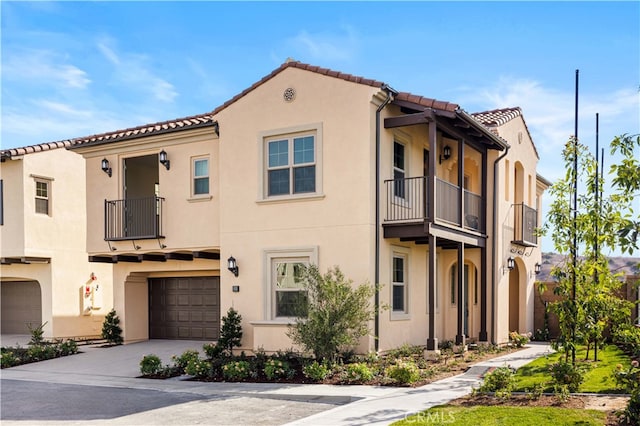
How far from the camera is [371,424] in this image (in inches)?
336

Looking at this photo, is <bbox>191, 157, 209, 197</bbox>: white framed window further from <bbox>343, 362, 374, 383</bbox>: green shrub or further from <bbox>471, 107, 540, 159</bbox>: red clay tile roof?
<bbox>471, 107, 540, 159</bbox>: red clay tile roof

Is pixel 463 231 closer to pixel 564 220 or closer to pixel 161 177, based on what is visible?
pixel 564 220

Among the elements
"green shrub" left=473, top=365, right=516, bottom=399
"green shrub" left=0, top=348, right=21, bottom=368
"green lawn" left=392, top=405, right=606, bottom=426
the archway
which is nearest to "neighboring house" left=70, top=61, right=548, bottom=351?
the archway

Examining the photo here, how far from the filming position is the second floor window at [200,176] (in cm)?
1752

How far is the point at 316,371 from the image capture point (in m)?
12.4

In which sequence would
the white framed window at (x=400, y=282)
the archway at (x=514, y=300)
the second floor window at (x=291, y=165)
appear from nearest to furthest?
the second floor window at (x=291, y=165), the white framed window at (x=400, y=282), the archway at (x=514, y=300)

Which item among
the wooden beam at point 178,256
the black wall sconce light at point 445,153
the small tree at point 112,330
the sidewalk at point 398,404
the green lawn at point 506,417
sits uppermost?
the black wall sconce light at point 445,153

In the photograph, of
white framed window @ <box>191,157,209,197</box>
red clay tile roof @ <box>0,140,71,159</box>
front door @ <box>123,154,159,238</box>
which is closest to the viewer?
white framed window @ <box>191,157,209,197</box>

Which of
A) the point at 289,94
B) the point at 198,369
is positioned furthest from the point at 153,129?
the point at 198,369

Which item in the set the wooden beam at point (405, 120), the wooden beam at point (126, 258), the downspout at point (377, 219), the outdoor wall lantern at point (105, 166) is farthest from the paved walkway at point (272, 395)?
the outdoor wall lantern at point (105, 166)

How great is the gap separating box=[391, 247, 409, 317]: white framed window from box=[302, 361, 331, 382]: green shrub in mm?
3484

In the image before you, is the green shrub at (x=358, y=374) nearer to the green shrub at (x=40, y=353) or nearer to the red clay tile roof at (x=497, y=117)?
the red clay tile roof at (x=497, y=117)

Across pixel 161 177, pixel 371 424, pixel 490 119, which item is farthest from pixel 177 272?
pixel 371 424

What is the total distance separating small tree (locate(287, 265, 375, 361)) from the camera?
12906 millimetres
